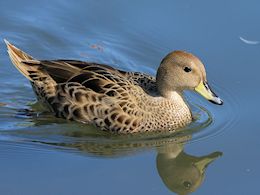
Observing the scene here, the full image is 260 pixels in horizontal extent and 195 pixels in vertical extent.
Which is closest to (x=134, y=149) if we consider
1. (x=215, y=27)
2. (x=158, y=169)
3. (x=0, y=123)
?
(x=158, y=169)

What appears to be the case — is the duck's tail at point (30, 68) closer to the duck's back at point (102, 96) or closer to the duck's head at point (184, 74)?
the duck's back at point (102, 96)

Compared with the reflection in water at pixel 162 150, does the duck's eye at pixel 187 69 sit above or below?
above

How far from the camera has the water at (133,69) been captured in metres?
7.83

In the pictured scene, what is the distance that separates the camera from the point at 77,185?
24.8ft

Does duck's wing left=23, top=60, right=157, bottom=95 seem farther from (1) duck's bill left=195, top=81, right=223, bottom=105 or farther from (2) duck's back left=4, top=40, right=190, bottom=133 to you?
(1) duck's bill left=195, top=81, right=223, bottom=105

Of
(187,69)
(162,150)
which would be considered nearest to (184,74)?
(187,69)

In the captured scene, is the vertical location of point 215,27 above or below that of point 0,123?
above

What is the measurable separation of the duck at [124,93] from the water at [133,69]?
0.15 meters

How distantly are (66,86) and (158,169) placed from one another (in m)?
1.60

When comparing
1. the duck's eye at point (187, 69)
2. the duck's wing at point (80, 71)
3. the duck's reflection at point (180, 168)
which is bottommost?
the duck's reflection at point (180, 168)

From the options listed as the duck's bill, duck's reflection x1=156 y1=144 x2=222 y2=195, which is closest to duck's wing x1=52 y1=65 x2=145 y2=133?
duck's reflection x1=156 y1=144 x2=222 y2=195

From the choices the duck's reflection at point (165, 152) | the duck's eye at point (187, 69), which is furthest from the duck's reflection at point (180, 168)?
A: the duck's eye at point (187, 69)

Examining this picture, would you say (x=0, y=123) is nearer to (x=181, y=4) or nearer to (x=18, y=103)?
(x=18, y=103)

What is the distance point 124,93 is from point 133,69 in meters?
1.55
